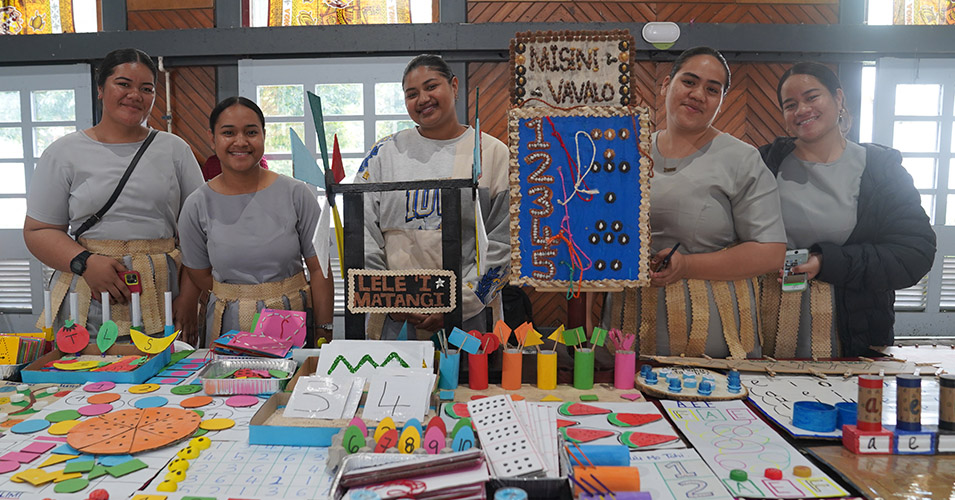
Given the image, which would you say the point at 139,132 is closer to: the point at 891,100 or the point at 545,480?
the point at 545,480

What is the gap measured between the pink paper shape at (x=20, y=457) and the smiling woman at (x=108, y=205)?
1.32 m

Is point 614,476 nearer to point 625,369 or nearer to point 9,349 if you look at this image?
point 625,369

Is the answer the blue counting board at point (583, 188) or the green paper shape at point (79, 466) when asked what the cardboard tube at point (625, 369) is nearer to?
the blue counting board at point (583, 188)

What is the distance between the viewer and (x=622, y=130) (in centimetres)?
205

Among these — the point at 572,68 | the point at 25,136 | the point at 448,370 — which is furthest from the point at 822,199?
the point at 25,136

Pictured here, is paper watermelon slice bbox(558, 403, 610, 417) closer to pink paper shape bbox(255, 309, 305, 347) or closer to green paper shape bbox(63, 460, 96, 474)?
pink paper shape bbox(255, 309, 305, 347)

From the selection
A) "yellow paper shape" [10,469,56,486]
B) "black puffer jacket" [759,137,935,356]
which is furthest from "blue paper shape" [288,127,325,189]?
"black puffer jacket" [759,137,935,356]

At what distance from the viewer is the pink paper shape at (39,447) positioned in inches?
56.9

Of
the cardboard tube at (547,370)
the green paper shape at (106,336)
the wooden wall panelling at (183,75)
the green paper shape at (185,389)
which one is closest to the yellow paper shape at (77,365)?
the green paper shape at (106,336)

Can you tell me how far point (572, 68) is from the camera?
6.79 ft

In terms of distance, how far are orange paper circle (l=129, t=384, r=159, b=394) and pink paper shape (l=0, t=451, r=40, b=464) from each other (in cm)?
44

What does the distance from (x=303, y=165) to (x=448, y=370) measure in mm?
764

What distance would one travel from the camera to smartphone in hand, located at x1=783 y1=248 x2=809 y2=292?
2.31 metres

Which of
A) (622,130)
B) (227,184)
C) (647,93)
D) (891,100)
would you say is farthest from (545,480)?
(891,100)
